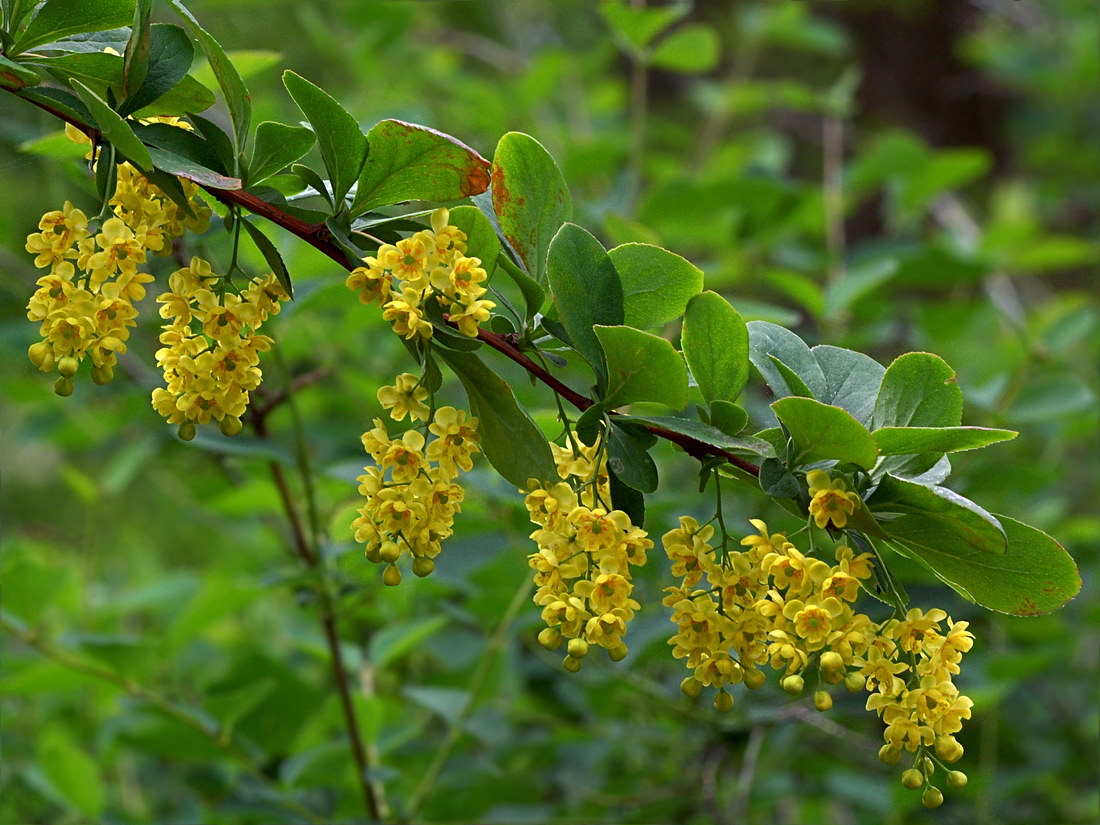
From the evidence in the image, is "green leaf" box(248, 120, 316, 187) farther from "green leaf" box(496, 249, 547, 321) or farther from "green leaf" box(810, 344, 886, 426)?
"green leaf" box(810, 344, 886, 426)

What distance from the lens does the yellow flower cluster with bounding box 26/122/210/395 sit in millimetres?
618

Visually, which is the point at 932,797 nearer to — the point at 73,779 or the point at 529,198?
the point at 529,198

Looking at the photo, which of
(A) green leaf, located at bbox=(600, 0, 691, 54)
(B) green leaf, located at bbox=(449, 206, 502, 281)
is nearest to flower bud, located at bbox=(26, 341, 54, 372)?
(B) green leaf, located at bbox=(449, 206, 502, 281)

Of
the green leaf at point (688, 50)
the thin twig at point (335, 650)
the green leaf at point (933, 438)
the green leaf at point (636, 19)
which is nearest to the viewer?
the green leaf at point (933, 438)

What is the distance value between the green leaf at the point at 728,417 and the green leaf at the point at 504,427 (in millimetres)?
100

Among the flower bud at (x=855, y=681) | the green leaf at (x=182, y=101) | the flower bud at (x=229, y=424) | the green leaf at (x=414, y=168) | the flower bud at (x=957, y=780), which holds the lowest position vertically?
the flower bud at (x=957, y=780)

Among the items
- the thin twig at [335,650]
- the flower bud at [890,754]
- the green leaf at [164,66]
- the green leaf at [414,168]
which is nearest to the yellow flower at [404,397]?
the green leaf at [414,168]

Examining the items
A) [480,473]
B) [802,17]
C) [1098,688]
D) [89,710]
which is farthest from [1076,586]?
[802,17]

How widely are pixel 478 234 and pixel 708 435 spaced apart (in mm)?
179

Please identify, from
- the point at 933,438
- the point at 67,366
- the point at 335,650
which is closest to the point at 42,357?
the point at 67,366

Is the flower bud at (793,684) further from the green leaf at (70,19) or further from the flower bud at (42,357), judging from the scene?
A: the green leaf at (70,19)

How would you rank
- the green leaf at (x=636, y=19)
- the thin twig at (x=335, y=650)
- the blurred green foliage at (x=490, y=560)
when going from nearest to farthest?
the thin twig at (x=335, y=650) < the blurred green foliage at (x=490, y=560) < the green leaf at (x=636, y=19)

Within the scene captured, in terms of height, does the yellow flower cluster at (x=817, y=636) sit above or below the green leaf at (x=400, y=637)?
above

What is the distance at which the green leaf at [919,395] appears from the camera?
60cm
